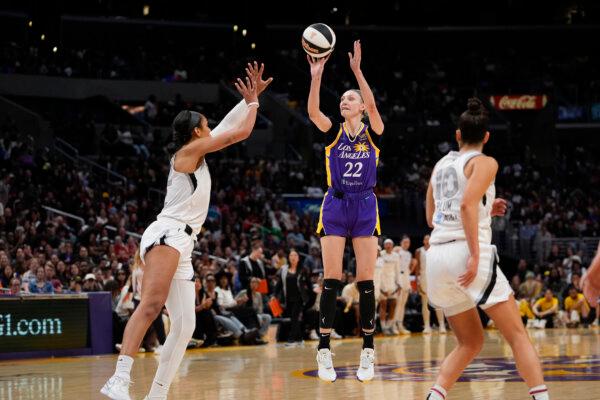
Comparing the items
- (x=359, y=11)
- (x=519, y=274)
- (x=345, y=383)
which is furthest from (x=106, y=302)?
(x=359, y=11)

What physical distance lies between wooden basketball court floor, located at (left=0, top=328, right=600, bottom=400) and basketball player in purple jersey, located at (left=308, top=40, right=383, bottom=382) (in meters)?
0.84

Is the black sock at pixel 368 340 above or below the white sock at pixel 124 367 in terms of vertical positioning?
below

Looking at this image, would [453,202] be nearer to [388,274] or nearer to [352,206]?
[352,206]

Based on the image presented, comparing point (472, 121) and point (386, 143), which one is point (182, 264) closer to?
point (472, 121)

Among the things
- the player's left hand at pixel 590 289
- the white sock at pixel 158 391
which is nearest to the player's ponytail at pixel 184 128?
the white sock at pixel 158 391

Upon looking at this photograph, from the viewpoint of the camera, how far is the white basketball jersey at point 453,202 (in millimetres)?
7160

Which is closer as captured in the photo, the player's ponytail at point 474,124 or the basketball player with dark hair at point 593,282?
the basketball player with dark hair at point 593,282

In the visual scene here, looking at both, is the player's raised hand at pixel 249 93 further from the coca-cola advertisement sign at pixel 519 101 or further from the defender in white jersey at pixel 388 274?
the coca-cola advertisement sign at pixel 519 101

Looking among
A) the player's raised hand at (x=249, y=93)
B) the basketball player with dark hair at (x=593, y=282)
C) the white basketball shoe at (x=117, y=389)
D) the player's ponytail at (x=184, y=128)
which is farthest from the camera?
the player's raised hand at (x=249, y=93)

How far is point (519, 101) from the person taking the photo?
4416cm

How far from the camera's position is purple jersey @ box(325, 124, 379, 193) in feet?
33.0

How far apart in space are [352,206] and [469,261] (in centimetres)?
318

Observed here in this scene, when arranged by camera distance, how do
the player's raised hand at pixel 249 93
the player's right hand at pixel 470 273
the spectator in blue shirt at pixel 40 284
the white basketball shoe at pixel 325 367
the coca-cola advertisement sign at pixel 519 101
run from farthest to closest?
the coca-cola advertisement sign at pixel 519 101 → the spectator in blue shirt at pixel 40 284 → the white basketball shoe at pixel 325 367 → the player's raised hand at pixel 249 93 → the player's right hand at pixel 470 273

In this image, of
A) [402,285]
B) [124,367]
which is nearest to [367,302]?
[124,367]
